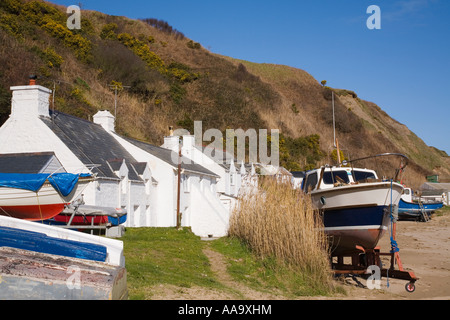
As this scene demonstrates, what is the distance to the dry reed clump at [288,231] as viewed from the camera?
45.4 feet

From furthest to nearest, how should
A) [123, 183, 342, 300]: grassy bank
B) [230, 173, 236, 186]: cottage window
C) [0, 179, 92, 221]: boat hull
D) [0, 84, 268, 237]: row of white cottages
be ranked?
[230, 173, 236, 186]: cottage window → [0, 84, 268, 237]: row of white cottages → [0, 179, 92, 221]: boat hull → [123, 183, 342, 300]: grassy bank

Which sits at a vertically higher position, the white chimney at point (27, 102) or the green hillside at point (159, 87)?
the green hillside at point (159, 87)

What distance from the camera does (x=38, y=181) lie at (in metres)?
16.1

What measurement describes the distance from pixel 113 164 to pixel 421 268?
1484cm

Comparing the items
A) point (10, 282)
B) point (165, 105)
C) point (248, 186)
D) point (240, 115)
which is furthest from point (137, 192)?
point (240, 115)

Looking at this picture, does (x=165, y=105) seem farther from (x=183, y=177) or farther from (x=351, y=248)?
(x=351, y=248)

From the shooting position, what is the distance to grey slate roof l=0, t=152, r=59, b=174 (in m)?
18.7

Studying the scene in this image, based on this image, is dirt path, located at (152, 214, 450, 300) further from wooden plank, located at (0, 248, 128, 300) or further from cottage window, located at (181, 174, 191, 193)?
cottage window, located at (181, 174, 191, 193)

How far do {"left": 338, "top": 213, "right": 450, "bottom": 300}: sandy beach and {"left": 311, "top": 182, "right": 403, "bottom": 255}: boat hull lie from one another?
146 centimetres

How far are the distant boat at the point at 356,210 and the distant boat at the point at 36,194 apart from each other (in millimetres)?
9182

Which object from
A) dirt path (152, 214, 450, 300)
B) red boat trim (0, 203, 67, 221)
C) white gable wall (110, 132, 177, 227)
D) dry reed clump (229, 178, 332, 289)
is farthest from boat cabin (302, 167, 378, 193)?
white gable wall (110, 132, 177, 227)

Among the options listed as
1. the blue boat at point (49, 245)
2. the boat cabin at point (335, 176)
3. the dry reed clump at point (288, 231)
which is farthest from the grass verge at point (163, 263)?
the boat cabin at point (335, 176)

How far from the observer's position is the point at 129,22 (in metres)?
83.3

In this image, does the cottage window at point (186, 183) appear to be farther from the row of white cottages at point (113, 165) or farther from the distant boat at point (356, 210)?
the distant boat at point (356, 210)
